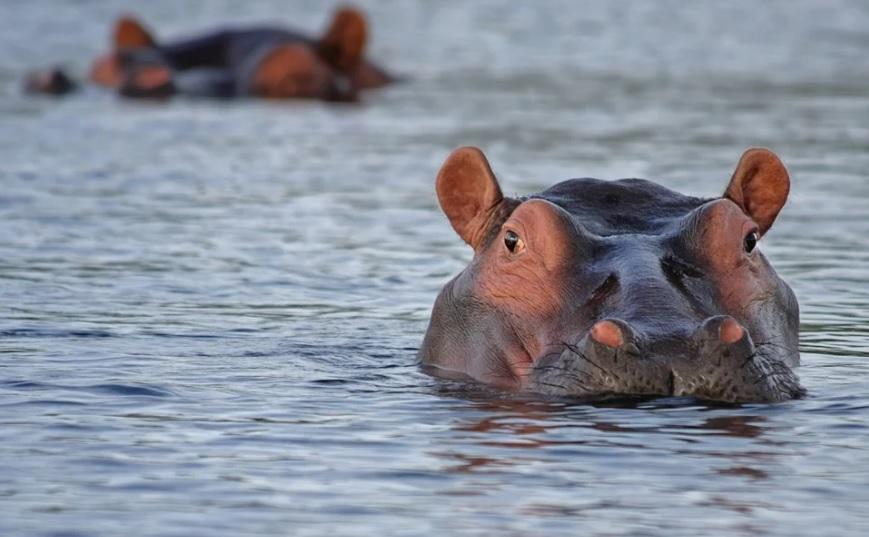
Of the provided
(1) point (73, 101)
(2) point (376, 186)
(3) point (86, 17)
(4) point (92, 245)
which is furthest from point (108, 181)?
(3) point (86, 17)

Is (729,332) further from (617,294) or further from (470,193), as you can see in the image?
(470,193)

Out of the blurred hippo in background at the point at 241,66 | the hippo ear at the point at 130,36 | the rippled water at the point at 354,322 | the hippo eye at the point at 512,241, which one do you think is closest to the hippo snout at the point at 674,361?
the rippled water at the point at 354,322

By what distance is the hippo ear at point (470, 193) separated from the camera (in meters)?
9.48

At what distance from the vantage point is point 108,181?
16656mm

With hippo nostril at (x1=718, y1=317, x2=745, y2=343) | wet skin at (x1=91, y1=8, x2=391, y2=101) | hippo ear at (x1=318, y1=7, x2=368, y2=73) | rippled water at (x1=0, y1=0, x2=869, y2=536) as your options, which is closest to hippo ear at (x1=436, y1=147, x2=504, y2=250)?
rippled water at (x1=0, y1=0, x2=869, y2=536)

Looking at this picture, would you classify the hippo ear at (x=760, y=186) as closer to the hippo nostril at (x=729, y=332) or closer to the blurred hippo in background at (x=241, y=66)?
the hippo nostril at (x=729, y=332)

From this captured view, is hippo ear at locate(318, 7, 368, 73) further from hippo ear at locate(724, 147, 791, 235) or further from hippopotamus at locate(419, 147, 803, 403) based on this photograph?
hippo ear at locate(724, 147, 791, 235)

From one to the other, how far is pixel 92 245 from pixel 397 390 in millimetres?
4945

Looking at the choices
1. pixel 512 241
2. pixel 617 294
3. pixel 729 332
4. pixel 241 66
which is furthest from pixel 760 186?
pixel 241 66

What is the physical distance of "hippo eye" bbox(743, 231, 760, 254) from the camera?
8766mm

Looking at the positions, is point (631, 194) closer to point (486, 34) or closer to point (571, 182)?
point (571, 182)

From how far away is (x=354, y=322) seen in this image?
11031mm

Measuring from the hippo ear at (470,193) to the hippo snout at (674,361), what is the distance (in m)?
1.70

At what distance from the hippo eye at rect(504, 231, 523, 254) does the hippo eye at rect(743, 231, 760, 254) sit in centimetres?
93
